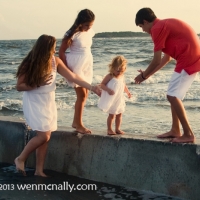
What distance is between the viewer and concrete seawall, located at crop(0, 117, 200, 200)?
15.8 ft

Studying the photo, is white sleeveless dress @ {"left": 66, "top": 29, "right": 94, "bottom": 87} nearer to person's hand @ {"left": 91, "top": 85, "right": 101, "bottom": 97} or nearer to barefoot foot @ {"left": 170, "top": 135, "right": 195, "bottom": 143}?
person's hand @ {"left": 91, "top": 85, "right": 101, "bottom": 97}

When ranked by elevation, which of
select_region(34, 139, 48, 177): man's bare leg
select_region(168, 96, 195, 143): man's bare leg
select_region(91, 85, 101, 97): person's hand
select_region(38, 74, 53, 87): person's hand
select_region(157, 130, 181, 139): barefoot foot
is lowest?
select_region(34, 139, 48, 177): man's bare leg

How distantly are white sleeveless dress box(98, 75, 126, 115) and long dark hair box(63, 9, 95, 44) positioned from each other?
774 millimetres

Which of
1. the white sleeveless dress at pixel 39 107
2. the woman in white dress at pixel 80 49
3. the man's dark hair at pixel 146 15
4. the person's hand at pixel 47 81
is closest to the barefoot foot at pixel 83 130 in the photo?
the woman in white dress at pixel 80 49

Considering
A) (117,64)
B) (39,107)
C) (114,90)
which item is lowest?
(39,107)

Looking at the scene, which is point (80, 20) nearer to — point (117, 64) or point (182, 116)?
point (117, 64)

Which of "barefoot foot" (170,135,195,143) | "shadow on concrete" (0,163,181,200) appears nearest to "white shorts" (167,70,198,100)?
"barefoot foot" (170,135,195,143)

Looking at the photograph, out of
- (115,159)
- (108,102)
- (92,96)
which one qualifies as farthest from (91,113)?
(115,159)

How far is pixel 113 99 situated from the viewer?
19.5ft

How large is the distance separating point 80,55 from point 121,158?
55.9 inches

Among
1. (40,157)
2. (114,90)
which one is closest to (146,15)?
(114,90)

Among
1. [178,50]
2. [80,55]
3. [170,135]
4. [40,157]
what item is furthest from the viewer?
[80,55]

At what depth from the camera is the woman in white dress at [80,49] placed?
5.72m

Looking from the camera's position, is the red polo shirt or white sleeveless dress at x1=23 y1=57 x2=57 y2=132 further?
white sleeveless dress at x1=23 y1=57 x2=57 y2=132
